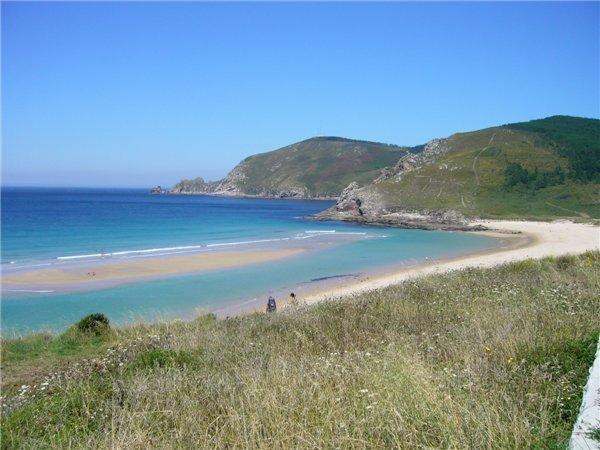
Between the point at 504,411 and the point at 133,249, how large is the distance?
150ft

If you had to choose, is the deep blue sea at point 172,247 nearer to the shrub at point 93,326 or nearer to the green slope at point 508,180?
the shrub at point 93,326

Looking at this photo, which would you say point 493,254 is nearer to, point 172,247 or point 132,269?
point 132,269

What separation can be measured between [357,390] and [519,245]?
48.5m

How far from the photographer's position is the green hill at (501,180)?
80062mm

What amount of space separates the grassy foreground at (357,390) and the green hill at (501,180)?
246 feet

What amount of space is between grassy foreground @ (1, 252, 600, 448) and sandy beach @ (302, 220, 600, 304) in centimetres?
1719

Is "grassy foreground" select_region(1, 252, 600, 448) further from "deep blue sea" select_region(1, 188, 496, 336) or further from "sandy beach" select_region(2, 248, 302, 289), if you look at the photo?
"sandy beach" select_region(2, 248, 302, 289)

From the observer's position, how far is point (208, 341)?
8.53 meters

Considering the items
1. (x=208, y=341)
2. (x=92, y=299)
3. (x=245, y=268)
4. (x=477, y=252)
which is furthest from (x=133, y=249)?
(x=208, y=341)

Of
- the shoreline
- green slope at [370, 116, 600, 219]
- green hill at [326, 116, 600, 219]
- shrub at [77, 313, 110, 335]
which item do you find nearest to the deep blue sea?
the shoreline

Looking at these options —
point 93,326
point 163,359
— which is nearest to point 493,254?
point 93,326

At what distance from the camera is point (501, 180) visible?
89.7 metres

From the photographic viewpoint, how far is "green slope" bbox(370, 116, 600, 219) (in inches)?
3140

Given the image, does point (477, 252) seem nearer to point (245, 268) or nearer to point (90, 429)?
point (245, 268)
